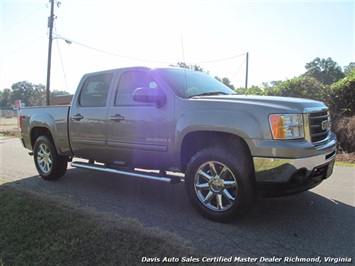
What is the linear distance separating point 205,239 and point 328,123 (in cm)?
225

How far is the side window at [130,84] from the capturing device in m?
4.53

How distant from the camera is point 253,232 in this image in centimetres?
335

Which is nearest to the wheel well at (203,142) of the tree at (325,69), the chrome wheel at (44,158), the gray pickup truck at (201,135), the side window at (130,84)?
the gray pickup truck at (201,135)

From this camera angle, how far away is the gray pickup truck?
10.7ft

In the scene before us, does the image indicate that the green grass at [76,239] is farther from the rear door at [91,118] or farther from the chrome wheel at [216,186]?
the rear door at [91,118]

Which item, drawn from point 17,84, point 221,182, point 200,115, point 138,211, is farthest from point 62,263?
point 17,84

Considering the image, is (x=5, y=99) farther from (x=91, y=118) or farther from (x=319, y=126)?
(x=319, y=126)

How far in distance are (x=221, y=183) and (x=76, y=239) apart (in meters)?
1.73

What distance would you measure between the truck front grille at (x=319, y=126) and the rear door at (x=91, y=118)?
304 cm

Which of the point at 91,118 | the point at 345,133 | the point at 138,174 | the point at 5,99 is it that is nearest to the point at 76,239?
the point at 138,174

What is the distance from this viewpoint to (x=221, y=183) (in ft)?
11.7

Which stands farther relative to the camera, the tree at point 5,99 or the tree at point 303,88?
the tree at point 5,99

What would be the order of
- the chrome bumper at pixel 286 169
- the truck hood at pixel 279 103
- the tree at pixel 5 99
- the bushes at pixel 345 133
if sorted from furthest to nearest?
the tree at pixel 5 99, the bushes at pixel 345 133, the truck hood at pixel 279 103, the chrome bumper at pixel 286 169

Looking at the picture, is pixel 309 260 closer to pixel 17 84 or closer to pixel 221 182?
pixel 221 182
